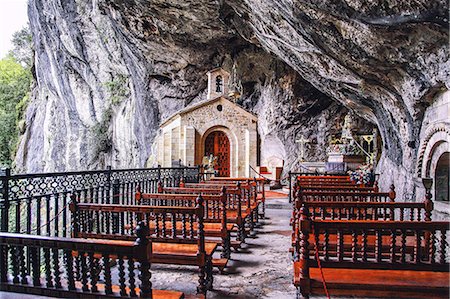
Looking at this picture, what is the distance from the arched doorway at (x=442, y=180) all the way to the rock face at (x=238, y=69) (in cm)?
94

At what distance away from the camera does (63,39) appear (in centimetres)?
2158

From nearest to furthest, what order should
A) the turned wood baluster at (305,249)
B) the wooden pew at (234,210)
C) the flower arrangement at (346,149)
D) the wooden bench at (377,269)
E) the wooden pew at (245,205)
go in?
the wooden bench at (377,269) → the turned wood baluster at (305,249) → the wooden pew at (234,210) → the wooden pew at (245,205) → the flower arrangement at (346,149)

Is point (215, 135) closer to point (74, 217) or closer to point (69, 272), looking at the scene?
point (74, 217)

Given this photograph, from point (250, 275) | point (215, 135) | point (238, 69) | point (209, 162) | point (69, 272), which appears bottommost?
Answer: point (250, 275)

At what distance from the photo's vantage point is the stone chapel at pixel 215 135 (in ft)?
60.5

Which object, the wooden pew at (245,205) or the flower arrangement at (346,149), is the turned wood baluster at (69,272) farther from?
the flower arrangement at (346,149)

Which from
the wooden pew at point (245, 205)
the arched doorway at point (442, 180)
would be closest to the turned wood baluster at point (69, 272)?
the wooden pew at point (245, 205)

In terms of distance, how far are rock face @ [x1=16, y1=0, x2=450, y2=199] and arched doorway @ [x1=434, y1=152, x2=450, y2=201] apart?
0.94 m

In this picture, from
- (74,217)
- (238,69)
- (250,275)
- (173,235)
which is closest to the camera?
(173,235)

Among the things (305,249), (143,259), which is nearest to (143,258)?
(143,259)

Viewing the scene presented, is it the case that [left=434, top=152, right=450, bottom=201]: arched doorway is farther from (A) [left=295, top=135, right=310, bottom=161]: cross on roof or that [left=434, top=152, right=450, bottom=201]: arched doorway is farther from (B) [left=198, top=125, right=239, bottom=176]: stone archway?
(B) [left=198, top=125, right=239, bottom=176]: stone archway

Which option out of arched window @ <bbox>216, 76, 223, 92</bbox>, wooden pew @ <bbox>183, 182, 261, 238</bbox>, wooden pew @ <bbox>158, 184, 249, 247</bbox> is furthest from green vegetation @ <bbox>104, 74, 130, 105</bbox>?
wooden pew @ <bbox>158, 184, 249, 247</bbox>

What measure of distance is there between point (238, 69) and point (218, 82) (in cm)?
142

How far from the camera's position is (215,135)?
62.9ft
